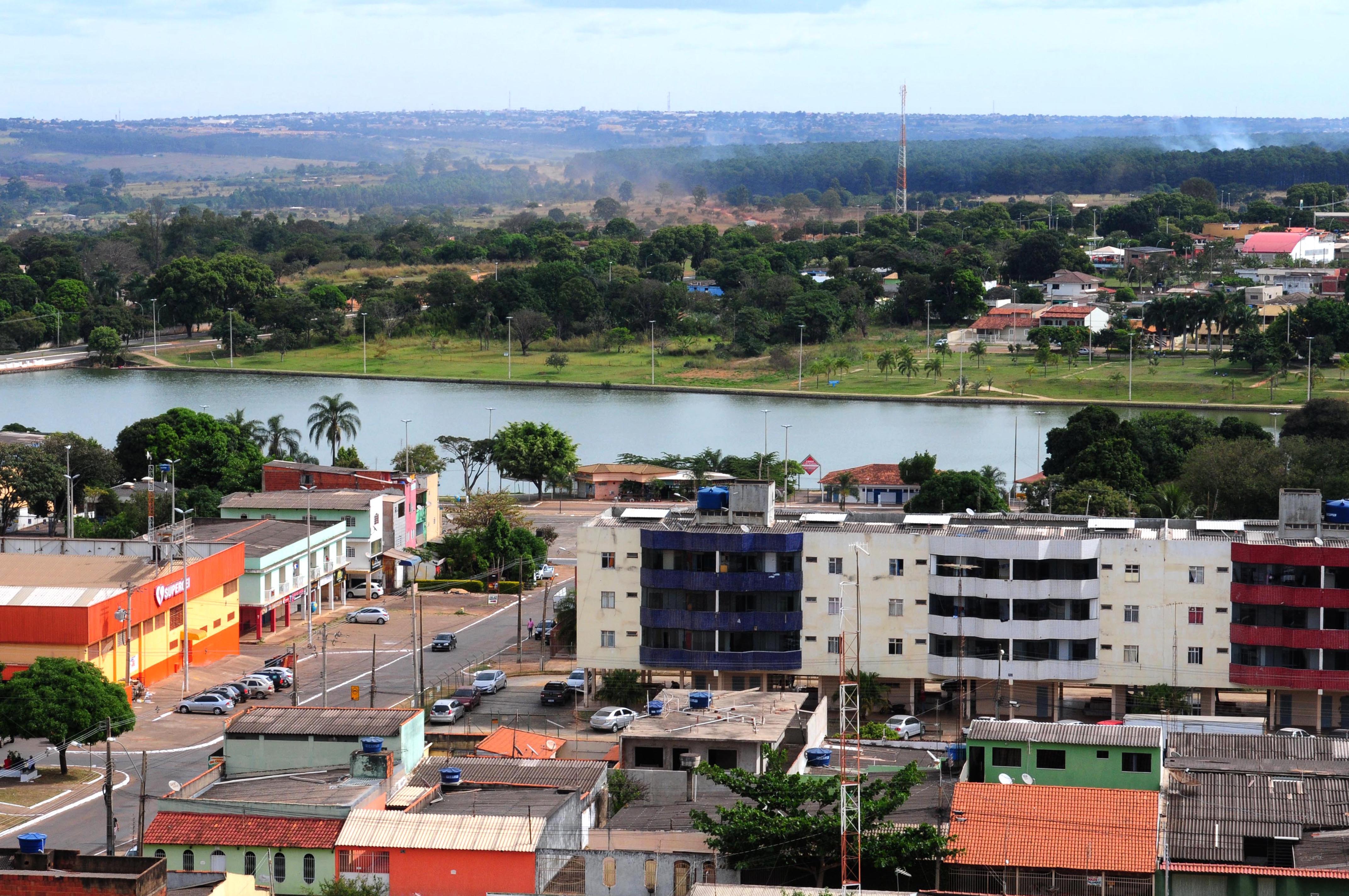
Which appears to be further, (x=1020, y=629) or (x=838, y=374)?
(x=838, y=374)

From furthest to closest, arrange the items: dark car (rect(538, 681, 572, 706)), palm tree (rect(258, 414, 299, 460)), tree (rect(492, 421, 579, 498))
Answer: palm tree (rect(258, 414, 299, 460)) < tree (rect(492, 421, 579, 498)) < dark car (rect(538, 681, 572, 706))

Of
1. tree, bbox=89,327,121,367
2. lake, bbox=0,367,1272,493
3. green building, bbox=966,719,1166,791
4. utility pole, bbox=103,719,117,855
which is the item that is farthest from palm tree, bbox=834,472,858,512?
tree, bbox=89,327,121,367

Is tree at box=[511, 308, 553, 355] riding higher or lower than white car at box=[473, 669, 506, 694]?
higher

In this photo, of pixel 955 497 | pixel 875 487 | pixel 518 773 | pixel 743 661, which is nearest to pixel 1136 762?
pixel 518 773

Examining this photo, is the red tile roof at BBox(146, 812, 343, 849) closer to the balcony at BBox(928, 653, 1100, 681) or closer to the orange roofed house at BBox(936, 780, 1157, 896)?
the orange roofed house at BBox(936, 780, 1157, 896)

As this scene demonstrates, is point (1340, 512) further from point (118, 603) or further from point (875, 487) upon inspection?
point (875, 487)

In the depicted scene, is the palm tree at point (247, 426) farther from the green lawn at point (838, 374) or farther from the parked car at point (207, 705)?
the parked car at point (207, 705)

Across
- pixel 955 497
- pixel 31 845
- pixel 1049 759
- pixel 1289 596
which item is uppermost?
pixel 31 845
